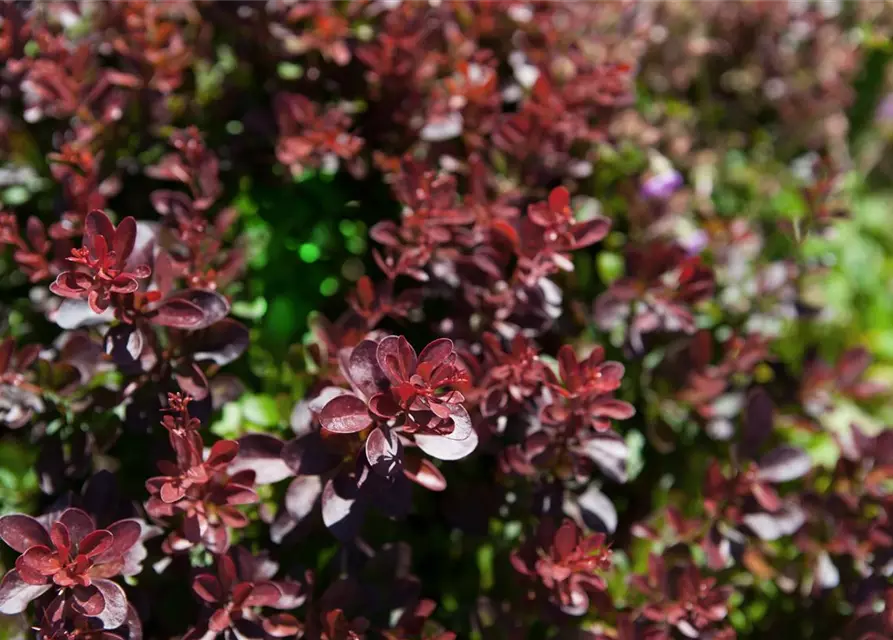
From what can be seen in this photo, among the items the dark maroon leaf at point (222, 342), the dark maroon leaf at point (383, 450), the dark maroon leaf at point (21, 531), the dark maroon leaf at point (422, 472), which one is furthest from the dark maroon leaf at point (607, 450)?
the dark maroon leaf at point (21, 531)

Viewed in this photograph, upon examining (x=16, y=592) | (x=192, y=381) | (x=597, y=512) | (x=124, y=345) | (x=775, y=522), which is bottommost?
(x=775, y=522)

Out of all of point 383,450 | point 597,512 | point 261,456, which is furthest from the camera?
point 597,512

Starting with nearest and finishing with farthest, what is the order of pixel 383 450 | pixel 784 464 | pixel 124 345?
1. pixel 383 450
2. pixel 124 345
3. pixel 784 464

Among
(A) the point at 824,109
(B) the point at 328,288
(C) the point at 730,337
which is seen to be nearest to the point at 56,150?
(B) the point at 328,288

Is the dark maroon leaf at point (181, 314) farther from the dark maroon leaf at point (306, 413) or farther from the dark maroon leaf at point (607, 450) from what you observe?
the dark maroon leaf at point (607, 450)

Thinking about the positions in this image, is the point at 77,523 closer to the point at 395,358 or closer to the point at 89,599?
the point at 89,599

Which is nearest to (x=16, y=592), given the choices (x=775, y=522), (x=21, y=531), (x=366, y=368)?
(x=21, y=531)

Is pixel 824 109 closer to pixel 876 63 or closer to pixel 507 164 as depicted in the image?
pixel 876 63

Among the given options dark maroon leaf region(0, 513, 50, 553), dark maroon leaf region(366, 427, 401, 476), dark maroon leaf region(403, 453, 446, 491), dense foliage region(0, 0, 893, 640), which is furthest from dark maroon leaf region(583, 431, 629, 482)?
dark maroon leaf region(0, 513, 50, 553)

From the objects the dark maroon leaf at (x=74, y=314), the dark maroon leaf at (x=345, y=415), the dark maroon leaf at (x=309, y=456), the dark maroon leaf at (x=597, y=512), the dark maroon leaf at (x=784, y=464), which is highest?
the dark maroon leaf at (x=74, y=314)

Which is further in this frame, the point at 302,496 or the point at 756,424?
the point at 756,424
